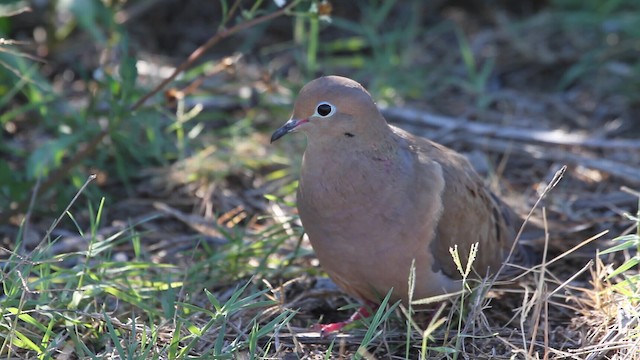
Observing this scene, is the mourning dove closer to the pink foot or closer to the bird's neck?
the bird's neck

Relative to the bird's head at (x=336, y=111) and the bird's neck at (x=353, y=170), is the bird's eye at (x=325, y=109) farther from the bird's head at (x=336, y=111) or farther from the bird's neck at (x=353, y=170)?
the bird's neck at (x=353, y=170)

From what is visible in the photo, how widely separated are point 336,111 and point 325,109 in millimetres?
39

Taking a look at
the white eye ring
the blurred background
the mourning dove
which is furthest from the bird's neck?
the blurred background

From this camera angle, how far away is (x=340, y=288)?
11.9 feet

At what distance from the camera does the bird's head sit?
328 cm

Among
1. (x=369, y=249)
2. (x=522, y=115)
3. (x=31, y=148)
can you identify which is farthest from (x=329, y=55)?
(x=369, y=249)

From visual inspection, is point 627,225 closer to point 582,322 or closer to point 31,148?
point 582,322

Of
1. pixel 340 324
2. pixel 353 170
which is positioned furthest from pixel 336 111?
pixel 340 324

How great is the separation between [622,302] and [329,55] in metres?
3.06

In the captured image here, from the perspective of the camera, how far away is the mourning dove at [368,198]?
10.6 feet

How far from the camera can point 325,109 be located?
10.8 ft

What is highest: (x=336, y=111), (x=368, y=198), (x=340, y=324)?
(x=336, y=111)

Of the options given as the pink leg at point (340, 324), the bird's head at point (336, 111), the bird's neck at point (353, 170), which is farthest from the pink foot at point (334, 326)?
the bird's head at point (336, 111)

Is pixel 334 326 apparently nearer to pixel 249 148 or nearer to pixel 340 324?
pixel 340 324
